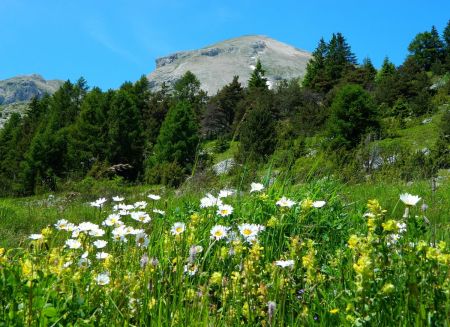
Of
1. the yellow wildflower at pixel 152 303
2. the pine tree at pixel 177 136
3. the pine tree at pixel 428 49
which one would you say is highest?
the pine tree at pixel 428 49

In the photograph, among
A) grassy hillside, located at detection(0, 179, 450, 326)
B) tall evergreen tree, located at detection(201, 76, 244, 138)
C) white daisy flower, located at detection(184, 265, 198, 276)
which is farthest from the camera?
tall evergreen tree, located at detection(201, 76, 244, 138)

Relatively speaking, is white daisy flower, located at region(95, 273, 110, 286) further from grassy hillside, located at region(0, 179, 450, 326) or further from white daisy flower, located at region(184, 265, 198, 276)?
white daisy flower, located at region(184, 265, 198, 276)

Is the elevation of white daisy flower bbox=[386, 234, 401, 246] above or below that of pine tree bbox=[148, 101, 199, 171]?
below

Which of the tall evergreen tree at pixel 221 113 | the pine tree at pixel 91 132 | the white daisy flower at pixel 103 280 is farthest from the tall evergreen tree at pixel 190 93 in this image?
the white daisy flower at pixel 103 280

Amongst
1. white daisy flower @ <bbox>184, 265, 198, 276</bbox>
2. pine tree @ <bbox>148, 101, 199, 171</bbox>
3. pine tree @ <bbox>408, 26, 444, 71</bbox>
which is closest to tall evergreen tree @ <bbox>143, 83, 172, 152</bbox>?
pine tree @ <bbox>148, 101, 199, 171</bbox>

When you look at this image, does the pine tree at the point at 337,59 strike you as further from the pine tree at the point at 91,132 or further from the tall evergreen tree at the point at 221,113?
the pine tree at the point at 91,132

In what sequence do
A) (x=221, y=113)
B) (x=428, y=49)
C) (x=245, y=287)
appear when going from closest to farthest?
(x=245, y=287), (x=221, y=113), (x=428, y=49)

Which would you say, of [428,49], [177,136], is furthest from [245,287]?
[428,49]

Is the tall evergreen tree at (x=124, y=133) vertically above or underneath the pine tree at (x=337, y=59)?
underneath

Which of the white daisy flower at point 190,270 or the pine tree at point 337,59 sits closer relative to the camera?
the white daisy flower at point 190,270

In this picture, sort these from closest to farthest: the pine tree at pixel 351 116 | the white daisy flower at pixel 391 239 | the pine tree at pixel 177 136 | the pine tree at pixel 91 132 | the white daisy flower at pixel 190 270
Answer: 1. the white daisy flower at pixel 391 239
2. the white daisy flower at pixel 190 270
3. the pine tree at pixel 351 116
4. the pine tree at pixel 177 136
5. the pine tree at pixel 91 132

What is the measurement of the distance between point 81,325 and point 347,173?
6.20 m

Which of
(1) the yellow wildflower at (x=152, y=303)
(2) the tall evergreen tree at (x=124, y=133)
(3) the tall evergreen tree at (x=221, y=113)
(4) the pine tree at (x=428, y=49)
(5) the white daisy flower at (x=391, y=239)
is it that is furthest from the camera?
(4) the pine tree at (x=428, y=49)

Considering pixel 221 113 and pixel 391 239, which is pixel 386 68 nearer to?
pixel 221 113
